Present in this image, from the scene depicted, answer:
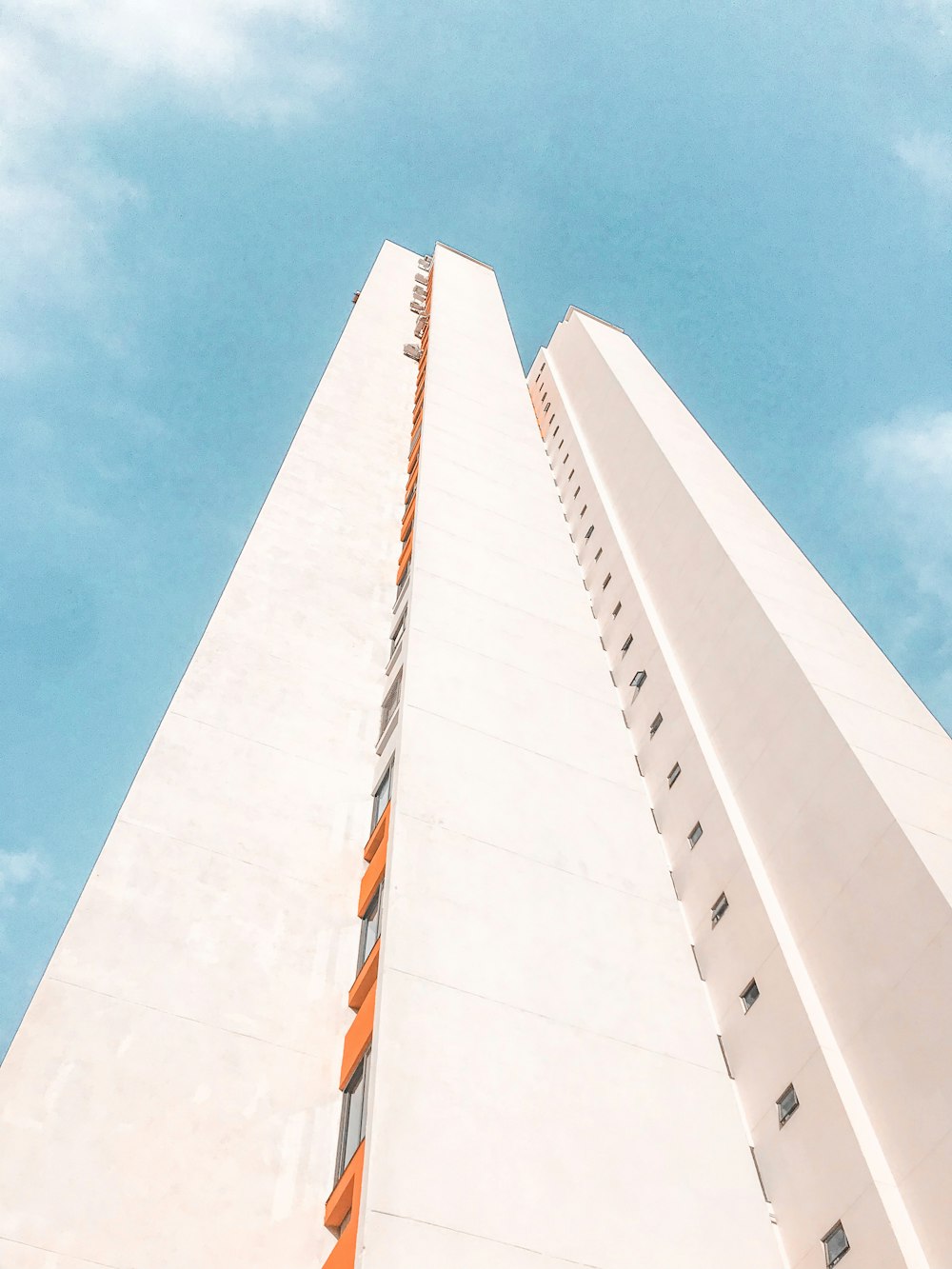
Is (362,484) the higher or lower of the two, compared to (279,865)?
higher

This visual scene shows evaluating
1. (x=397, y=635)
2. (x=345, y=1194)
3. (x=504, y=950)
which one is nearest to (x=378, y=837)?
(x=504, y=950)

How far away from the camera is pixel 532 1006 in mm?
11773

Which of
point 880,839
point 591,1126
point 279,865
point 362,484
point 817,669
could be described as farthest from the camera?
point 362,484

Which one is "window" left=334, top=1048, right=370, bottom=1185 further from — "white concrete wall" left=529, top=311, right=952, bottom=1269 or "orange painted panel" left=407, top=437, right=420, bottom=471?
"orange painted panel" left=407, top=437, right=420, bottom=471

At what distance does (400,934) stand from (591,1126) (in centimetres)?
326

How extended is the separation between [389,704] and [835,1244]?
11.5m

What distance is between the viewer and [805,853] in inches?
548

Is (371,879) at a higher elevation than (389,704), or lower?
lower

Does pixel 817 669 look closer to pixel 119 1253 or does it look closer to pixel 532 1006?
pixel 532 1006

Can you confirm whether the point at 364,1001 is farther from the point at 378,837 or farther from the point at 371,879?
the point at 378,837

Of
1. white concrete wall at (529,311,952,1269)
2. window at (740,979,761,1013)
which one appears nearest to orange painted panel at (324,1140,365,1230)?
white concrete wall at (529,311,952,1269)

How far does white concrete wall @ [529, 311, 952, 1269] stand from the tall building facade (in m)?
0.06

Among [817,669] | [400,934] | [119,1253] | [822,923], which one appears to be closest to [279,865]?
[400,934]

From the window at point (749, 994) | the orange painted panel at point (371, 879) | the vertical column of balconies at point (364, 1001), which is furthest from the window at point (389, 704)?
the window at point (749, 994)
